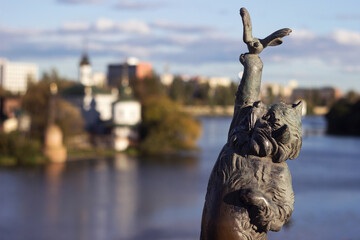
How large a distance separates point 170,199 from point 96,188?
456 cm

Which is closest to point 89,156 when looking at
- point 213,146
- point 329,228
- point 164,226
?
point 213,146

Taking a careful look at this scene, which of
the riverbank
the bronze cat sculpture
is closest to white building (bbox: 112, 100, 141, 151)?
the bronze cat sculpture

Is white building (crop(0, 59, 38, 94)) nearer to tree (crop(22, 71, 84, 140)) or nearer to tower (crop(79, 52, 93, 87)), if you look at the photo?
tower (crop(79, 52, 93, 87))

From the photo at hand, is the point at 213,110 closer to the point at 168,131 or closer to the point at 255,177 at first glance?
the point at 168,131

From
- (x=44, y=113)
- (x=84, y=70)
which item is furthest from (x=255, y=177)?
(x=84, y=70)

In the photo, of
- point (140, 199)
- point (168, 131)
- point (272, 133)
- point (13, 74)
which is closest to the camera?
point (272, 133)

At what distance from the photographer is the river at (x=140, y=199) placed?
57.3 ft

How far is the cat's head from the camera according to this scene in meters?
3.42

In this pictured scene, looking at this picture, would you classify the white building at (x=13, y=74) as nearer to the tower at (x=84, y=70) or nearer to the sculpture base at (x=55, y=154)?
the tower at (x=84, y=70)

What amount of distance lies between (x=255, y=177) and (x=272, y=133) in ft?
0.87

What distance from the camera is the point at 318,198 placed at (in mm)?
23625

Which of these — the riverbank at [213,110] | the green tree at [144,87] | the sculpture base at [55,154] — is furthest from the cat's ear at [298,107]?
the riverbank at [213,110]

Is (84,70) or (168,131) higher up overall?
(84,70)

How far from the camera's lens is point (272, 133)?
135 inches
